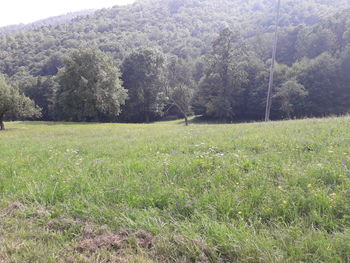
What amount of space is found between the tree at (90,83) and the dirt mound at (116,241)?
4470 cm

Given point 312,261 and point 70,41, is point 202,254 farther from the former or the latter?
point 70,41

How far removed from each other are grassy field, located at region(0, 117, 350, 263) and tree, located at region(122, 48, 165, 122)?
52.7 meters

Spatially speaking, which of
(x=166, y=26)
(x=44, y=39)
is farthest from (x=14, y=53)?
(x=166, y=26)

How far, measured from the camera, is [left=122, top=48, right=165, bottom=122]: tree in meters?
58.1

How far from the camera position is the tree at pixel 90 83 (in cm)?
4650

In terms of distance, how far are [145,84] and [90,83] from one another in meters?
14.9

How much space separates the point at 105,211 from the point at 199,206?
1378mm

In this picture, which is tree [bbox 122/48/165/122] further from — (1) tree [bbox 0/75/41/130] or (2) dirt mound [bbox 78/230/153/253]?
(2) dirt mound [bbox 78/230/153/253]

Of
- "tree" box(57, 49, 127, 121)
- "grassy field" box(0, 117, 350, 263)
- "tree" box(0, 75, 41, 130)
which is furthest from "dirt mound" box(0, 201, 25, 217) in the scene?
"tree" box(57, 49, 127, 121)

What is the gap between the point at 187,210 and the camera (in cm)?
361

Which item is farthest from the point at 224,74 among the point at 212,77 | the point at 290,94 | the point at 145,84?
the point at 145,84

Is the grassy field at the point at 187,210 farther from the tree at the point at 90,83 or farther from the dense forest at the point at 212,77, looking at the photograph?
the tree at the point at 90,83

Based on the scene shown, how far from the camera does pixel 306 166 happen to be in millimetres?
4488

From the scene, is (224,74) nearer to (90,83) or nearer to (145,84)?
(145,84)
